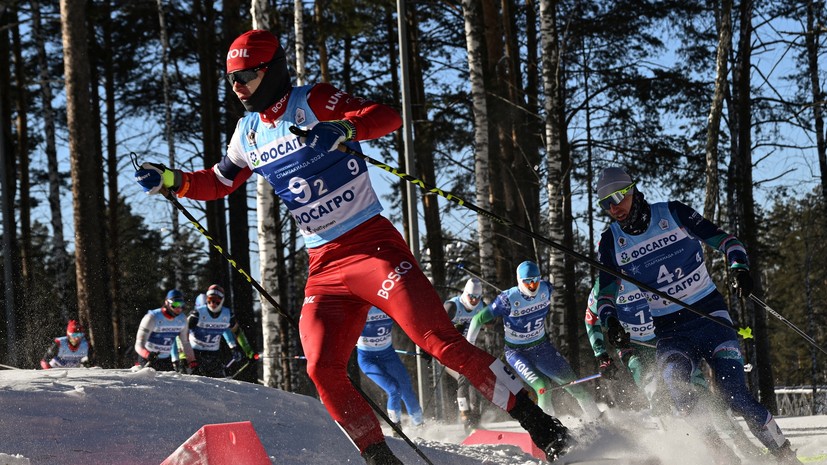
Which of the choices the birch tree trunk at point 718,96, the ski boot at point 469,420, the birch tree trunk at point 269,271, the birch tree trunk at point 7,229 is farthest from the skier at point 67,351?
the birch tree trunk at point 718,96

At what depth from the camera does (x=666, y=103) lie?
20.1 m

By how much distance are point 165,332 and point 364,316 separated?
1084 cm

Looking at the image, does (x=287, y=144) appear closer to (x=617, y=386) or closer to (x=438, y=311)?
(x=438, y=311)

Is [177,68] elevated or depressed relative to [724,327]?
elevated

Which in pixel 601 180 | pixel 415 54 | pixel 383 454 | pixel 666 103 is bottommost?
pixel 383 454

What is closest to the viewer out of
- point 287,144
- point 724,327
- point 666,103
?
point 287,144

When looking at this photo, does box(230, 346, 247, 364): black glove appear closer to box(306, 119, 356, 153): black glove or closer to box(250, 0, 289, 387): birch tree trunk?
box(250, 0, 289, 387): birch tree trunk

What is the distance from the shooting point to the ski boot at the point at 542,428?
431cm

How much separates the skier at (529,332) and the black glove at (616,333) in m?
4.29

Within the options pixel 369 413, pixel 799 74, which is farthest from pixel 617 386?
pixel 799 74

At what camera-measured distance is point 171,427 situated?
5105 millimetres

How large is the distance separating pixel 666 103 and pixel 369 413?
17015 mm

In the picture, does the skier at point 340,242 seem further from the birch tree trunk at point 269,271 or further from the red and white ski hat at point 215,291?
the red and white ski hat at point 215,291

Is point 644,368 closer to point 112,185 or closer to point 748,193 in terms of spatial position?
point 748,193
